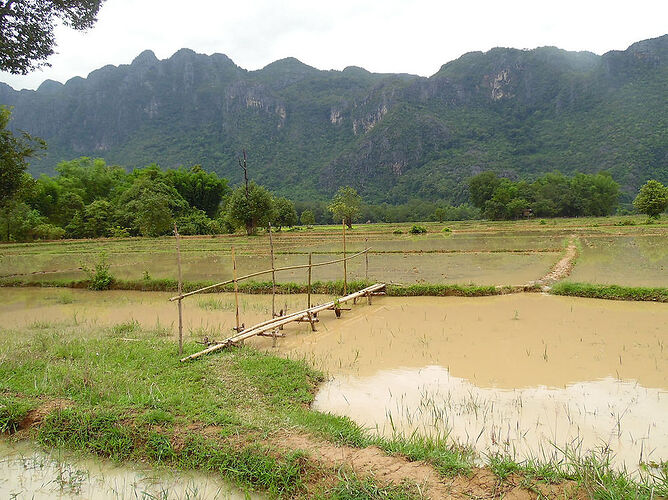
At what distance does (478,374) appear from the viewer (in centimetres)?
498

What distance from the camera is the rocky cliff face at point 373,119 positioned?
73.4 metres

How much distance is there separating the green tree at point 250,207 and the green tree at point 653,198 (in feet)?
88.3

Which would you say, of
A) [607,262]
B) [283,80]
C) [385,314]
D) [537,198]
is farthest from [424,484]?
[283,80]

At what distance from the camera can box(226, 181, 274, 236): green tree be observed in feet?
107

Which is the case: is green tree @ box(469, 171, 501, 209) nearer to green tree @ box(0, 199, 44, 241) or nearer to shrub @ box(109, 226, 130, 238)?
shrub @ box(109, 226, 130, 238)

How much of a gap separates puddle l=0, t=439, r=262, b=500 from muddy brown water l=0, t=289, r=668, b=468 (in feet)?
4.95

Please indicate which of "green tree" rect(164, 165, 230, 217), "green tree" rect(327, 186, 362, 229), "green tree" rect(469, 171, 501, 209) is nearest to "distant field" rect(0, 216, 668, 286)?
"green tree" rect(327, 186, 362, 229)

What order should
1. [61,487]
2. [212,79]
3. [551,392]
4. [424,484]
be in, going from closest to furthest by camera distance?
[424,484]
[61,487]
[551,392]
[212,79]

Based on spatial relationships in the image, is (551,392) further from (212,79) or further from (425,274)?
(212,79)

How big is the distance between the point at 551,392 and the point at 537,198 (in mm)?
50745

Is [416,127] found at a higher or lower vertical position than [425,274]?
higher

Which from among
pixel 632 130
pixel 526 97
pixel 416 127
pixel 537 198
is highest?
pixel 526 97

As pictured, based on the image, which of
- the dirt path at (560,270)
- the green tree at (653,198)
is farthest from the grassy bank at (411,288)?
the green tree at (653,198)

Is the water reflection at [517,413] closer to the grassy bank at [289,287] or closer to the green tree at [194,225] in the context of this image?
the grassy bank at [289,287]
